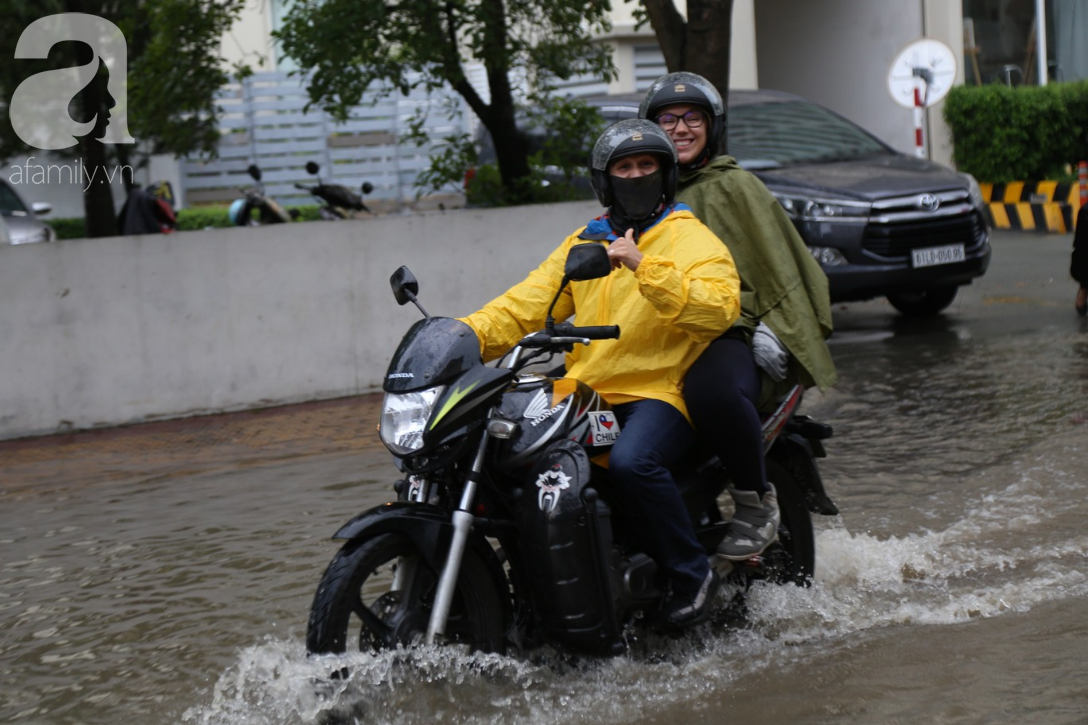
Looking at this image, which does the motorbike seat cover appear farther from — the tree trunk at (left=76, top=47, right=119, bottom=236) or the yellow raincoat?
the tree trunk at (left=76, top=47, right=119, bottom=236)

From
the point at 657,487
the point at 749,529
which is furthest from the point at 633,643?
the point at 657,487

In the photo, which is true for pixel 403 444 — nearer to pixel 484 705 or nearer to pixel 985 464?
pixel 484 705

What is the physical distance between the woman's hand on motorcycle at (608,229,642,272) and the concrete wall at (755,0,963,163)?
56.6 feet

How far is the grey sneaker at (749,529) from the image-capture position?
14.5ft

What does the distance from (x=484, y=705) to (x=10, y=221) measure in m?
13.5

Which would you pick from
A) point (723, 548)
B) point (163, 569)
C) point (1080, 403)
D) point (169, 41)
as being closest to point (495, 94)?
point (169, 41)

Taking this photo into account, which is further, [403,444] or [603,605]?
[603,605]

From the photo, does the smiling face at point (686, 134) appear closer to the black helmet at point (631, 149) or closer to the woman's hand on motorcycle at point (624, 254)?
the black helmet at point (631, 149)

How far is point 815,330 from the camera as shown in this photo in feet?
15.4

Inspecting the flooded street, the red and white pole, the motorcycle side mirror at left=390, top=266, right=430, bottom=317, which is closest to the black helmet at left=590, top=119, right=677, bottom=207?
the motorcycle side mirror at left=390, top=266, right=430, bottom=317

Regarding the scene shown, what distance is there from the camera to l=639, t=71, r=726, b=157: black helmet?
4.66 metres

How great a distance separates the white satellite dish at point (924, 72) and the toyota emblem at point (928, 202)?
4.58 m

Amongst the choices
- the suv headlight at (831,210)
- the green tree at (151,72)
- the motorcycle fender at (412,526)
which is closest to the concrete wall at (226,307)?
the green tree at (151,72)

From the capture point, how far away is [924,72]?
580 inches
